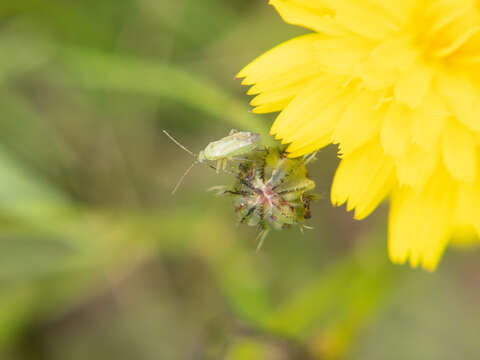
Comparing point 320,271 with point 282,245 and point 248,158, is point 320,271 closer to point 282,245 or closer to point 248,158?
point 282,245

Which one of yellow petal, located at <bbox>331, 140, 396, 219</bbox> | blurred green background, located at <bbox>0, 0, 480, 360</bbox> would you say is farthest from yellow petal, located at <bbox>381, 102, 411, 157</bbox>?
blurred green background, located at <bbox>0, 0, 480, 360</bbox>

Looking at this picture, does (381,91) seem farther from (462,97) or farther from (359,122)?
(462,97)

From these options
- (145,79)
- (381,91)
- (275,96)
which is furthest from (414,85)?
(145,79)

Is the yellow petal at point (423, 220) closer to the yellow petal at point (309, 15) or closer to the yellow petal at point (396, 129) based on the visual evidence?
the yellow petal at point (396, 129)

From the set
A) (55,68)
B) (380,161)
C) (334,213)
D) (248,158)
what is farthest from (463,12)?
(55,68)

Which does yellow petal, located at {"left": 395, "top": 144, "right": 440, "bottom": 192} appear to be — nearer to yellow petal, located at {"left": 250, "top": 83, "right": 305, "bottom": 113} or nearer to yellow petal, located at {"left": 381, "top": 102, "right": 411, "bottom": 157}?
yellow petal, located at {"left": 381, "top": 102, "right": 411, "bottom": 157}

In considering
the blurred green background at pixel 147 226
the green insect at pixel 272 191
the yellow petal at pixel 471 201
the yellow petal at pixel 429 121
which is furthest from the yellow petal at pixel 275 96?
the blurred green background at pixel 147 226
